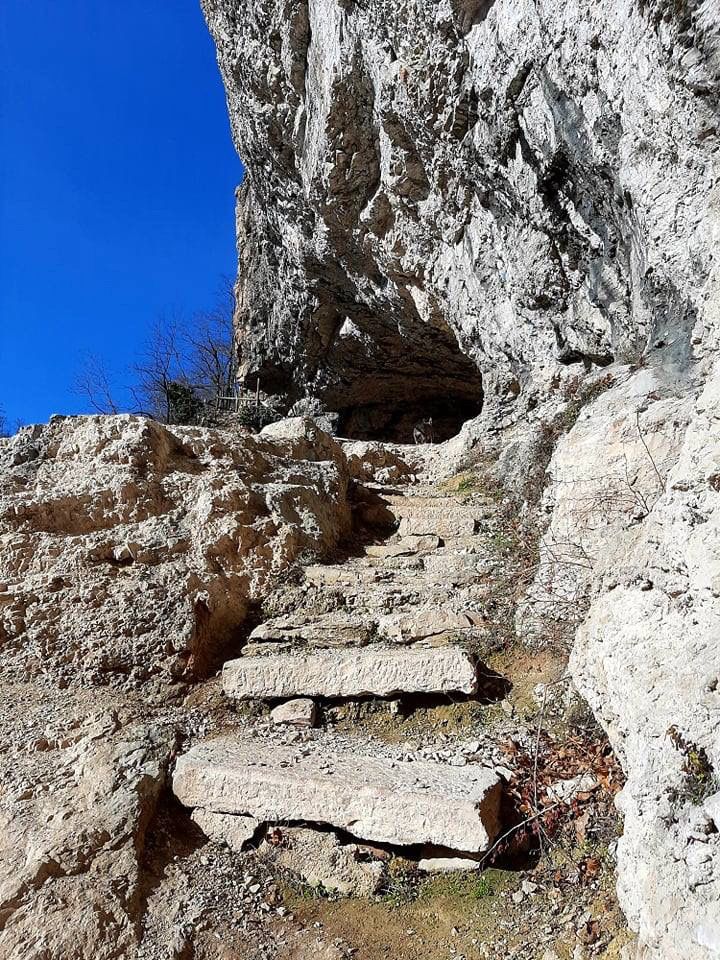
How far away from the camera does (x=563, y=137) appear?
5.12 meters

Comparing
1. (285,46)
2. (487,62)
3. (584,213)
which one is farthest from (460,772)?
(285,46)

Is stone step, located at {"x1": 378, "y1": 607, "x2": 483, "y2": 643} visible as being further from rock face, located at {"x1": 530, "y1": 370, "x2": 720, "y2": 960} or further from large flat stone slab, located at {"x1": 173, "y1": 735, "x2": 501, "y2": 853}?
large flat stone slab, located at {"x1": 173, "y1": 735, "x2": 501, "y2": 853}

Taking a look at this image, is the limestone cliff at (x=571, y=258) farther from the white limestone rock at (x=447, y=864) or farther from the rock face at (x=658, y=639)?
the white limestone rock at (x=447, y=864)

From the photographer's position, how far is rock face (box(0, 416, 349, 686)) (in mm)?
3818

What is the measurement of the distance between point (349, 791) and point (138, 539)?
96.7 inches

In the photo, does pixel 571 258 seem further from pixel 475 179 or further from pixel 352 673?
pixel 352 673

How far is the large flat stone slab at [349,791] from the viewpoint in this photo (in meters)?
2.57

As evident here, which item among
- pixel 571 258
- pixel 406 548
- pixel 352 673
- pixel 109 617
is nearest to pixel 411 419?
pixel 571 258

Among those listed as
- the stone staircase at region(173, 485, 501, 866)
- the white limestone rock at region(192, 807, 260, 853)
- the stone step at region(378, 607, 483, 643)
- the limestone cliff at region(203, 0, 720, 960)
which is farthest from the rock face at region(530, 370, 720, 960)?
the white limestone rock at region(192, 807, 260, 853)

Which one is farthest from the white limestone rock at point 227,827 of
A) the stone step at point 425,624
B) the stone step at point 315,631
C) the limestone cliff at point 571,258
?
the limestone cliff at point 571,258

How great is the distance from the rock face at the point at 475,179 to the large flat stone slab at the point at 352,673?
8.35 ft

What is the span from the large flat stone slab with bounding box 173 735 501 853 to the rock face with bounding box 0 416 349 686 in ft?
2.84

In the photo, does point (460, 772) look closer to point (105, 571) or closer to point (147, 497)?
point (105, 571)

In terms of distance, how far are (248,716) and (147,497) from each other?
192cm
